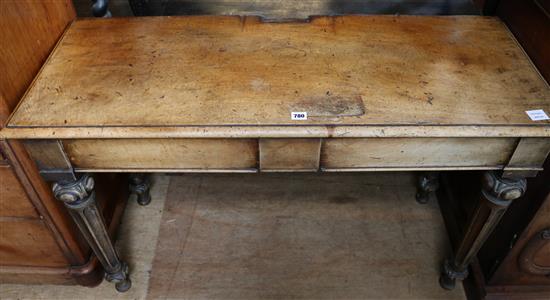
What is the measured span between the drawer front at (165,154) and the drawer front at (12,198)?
0.79ft

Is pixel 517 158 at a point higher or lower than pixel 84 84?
lower

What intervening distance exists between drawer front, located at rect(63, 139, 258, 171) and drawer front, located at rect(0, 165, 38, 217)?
0.79 feet

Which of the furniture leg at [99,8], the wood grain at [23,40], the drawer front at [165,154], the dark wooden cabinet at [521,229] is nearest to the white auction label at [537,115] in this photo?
the dark wooden cabinet at [521,229]

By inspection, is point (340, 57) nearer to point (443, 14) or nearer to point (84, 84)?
point (443, 14)

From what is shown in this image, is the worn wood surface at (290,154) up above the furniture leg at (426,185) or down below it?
above

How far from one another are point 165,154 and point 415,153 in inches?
22.0

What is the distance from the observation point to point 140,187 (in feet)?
5.65

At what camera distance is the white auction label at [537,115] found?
95 cm

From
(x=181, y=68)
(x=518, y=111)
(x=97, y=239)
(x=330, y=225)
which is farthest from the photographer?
(x=330, y=225)

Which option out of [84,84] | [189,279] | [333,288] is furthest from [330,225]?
[84,84]

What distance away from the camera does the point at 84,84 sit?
1045 mm

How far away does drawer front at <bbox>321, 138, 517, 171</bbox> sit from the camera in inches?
38.8

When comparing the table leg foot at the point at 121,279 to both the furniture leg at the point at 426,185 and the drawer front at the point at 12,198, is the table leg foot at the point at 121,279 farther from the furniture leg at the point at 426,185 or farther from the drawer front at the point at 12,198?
the furniture leg at the point at 426,185

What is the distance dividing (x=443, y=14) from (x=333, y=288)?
3.06ft
